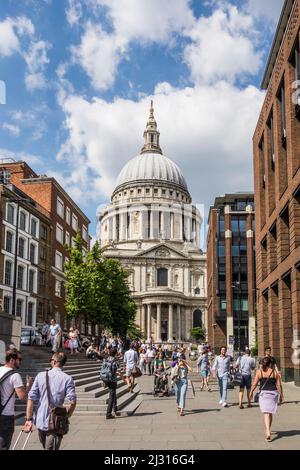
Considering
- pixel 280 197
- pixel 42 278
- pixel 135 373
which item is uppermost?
pixel 280 197

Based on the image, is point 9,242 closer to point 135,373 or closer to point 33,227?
point 33,227

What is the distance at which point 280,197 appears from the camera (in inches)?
1206

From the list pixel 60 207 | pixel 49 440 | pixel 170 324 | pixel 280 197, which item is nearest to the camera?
pixel 49 440

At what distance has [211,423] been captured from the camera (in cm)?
1468

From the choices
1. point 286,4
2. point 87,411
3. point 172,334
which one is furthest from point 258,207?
point 172,334

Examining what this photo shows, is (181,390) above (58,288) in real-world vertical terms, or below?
below

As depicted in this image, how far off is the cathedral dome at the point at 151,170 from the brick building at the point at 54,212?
304 ft

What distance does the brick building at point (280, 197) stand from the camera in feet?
88.8

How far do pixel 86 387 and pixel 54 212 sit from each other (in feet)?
114

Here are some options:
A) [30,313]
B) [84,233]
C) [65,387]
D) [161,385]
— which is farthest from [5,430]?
[84,233]

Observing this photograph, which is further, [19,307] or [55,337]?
[19,307]

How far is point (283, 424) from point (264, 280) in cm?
2265

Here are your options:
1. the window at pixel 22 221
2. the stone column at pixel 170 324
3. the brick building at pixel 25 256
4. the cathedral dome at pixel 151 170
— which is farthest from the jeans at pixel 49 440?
the cathedral dome at pixel 151 170

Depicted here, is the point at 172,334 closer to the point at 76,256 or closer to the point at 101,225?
the point at 101,225
